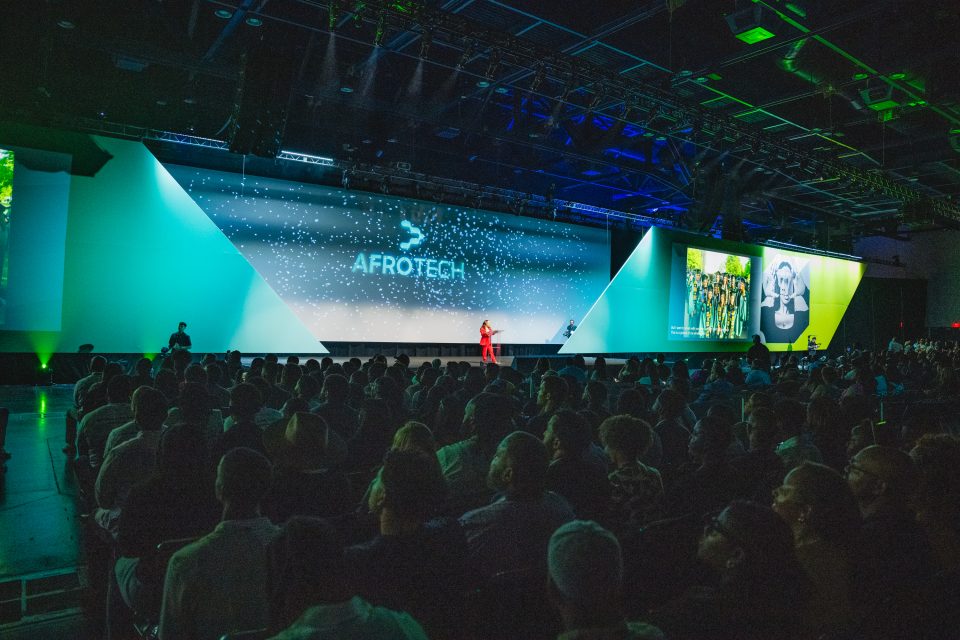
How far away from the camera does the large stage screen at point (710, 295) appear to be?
57.4 ft

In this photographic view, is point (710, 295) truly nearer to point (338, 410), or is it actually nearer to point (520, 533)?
point (338, 410)

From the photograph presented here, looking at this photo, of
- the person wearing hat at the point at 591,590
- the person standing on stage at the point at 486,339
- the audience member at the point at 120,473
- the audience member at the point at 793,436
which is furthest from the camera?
the person standing on stage at the point at 486,339

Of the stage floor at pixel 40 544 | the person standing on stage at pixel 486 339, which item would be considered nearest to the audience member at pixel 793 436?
the stage floor at pixel 40 544

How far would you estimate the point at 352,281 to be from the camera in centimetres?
1306

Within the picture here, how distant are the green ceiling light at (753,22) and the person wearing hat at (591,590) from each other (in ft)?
23.1

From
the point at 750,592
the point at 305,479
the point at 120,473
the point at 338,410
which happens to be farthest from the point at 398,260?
the point at 750,592

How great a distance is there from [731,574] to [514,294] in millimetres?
14258

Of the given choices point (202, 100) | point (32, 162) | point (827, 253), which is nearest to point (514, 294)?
point (202, 100)

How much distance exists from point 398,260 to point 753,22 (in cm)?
882

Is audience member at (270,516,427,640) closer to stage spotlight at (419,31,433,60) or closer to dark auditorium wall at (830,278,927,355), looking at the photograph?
stage spotlight at (419,31,433,60)

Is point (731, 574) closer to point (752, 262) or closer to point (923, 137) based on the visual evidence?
point (923, 137)

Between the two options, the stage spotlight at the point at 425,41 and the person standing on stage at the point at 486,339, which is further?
the person standing on stage at the point at 486,339

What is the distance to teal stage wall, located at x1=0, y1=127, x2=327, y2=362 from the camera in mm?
10195

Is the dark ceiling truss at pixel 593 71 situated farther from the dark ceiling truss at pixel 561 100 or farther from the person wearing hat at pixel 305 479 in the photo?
the person wearing hat at pixel 305 479
